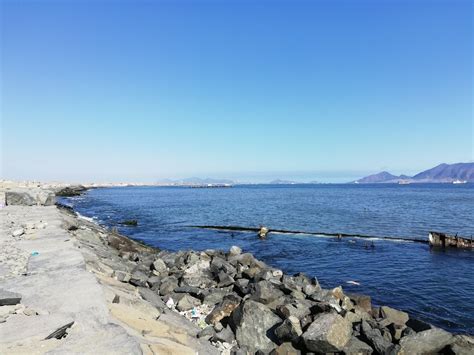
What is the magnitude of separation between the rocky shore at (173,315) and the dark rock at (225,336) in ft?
0.08

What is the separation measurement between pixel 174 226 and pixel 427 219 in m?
32.1

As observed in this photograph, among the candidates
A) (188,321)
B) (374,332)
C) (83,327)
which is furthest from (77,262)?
(374,332)

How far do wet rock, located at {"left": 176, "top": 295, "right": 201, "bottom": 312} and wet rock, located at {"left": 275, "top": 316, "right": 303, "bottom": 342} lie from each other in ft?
11.3

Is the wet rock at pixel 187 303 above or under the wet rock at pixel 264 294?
under

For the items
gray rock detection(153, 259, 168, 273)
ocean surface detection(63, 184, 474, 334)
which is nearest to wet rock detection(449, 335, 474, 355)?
ocean surface detection(63, 184, 474, 334)

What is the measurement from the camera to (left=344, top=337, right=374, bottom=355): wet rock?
9094 millimetres

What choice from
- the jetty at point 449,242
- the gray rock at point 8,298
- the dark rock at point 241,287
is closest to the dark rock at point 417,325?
the dark rock at point 241,287

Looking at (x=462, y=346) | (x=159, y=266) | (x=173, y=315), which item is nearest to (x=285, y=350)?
(x=173, y=315)

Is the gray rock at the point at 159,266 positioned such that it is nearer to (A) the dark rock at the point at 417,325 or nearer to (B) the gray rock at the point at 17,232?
(B) the gray rock at the point at 17,232

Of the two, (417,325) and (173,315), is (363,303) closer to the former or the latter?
(417,325)

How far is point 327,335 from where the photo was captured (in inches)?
353

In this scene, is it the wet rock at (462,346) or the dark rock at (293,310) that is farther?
the dark rock at (293,310)

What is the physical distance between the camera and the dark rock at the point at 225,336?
31.6ft

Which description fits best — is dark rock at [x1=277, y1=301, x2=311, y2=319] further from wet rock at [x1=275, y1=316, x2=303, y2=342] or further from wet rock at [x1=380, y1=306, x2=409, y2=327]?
wet rock at [x1=380, y1=306, x2=409, y2=327]
